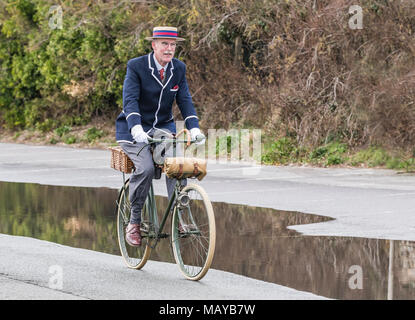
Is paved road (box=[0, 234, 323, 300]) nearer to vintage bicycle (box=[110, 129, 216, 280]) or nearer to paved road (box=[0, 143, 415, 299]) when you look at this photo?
paved road (box=[0, 143, 415, 299])

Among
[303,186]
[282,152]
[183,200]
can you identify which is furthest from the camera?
[282,152]

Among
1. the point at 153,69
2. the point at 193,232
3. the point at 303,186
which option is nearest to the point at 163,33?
the point at 153,69

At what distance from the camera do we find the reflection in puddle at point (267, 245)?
7.47 metres

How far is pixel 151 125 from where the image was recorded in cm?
789

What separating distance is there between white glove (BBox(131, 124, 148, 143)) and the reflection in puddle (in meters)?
1.49

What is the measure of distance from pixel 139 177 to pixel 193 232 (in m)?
0.71

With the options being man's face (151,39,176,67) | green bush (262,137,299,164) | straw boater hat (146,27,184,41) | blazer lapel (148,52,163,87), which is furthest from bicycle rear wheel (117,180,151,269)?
green bush (262,137,299,164)

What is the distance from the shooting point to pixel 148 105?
7.83 m

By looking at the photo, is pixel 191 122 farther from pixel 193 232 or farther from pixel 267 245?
pixel 267 245

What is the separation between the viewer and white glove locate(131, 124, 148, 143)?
292 inches

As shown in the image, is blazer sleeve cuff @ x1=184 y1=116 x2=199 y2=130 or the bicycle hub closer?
the bicycle hub

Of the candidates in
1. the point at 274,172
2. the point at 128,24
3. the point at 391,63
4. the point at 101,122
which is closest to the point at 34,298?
the point at 274,172

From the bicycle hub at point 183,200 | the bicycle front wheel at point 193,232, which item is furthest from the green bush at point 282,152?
the bicycle hub at point 183,200
